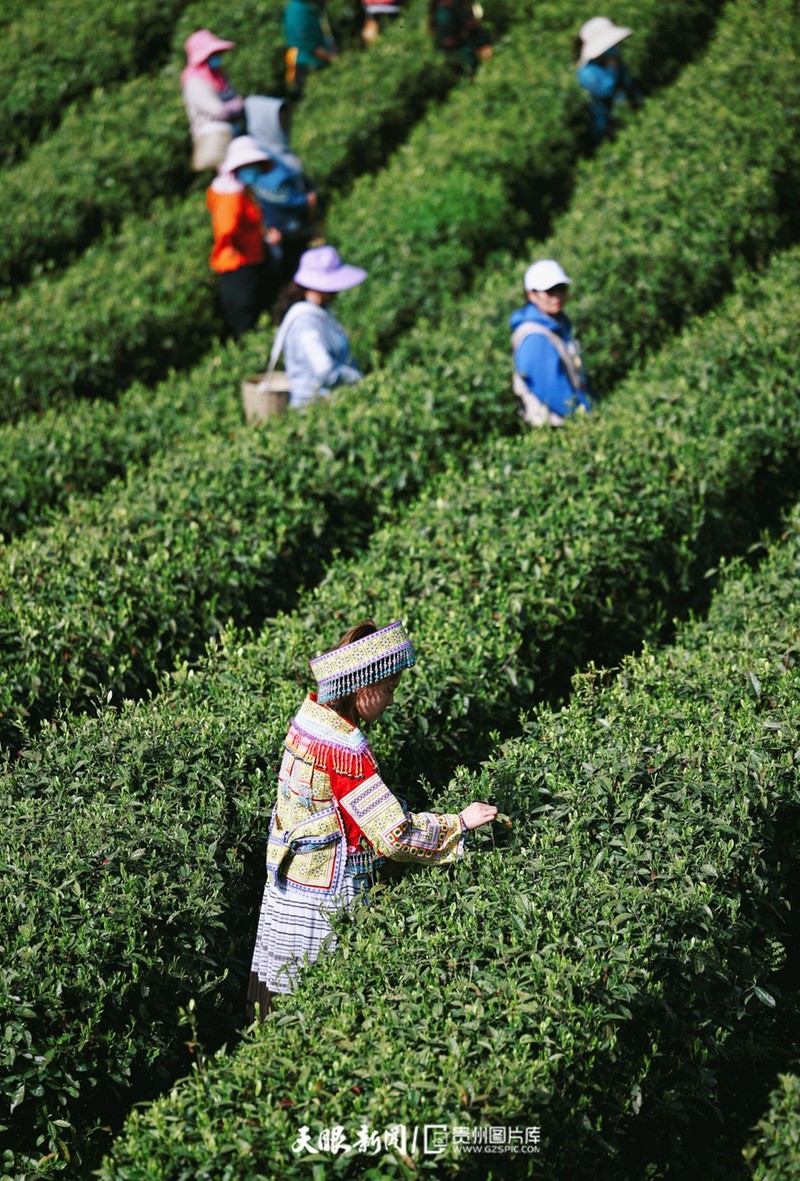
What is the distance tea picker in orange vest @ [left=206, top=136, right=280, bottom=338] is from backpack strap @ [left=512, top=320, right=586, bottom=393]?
301 cm

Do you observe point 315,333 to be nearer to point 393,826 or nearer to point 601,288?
point 601,288

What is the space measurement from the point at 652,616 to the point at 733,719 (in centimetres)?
186

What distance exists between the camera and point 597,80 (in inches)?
518

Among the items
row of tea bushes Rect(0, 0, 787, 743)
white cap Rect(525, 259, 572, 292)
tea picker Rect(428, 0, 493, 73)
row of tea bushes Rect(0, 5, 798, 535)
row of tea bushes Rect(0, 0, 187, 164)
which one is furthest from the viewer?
tea picker Rect(428, 0, 493, 73)

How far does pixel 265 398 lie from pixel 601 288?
2.87m

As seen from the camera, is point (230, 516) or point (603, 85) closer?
point (230, 516)

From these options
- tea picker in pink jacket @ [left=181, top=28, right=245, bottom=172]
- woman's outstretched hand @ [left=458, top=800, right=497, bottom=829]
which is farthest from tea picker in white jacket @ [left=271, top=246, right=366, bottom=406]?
woman's outstretched hand @ [left=458, top=800, right=497, bottom=829]

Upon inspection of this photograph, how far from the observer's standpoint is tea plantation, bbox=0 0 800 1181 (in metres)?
3.91

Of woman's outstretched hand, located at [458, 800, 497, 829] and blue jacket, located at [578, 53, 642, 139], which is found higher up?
woman's outstretched hand, located at [458, 800, 497, 829]

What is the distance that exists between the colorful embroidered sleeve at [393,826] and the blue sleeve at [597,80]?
1079cm

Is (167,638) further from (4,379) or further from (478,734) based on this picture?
(4,379)

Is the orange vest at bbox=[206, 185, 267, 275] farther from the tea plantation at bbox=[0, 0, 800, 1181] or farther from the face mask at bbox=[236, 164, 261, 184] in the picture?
the tea plantation at bbox=[0, 0, 800, 1181]

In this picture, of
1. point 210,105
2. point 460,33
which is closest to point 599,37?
point 460,33
